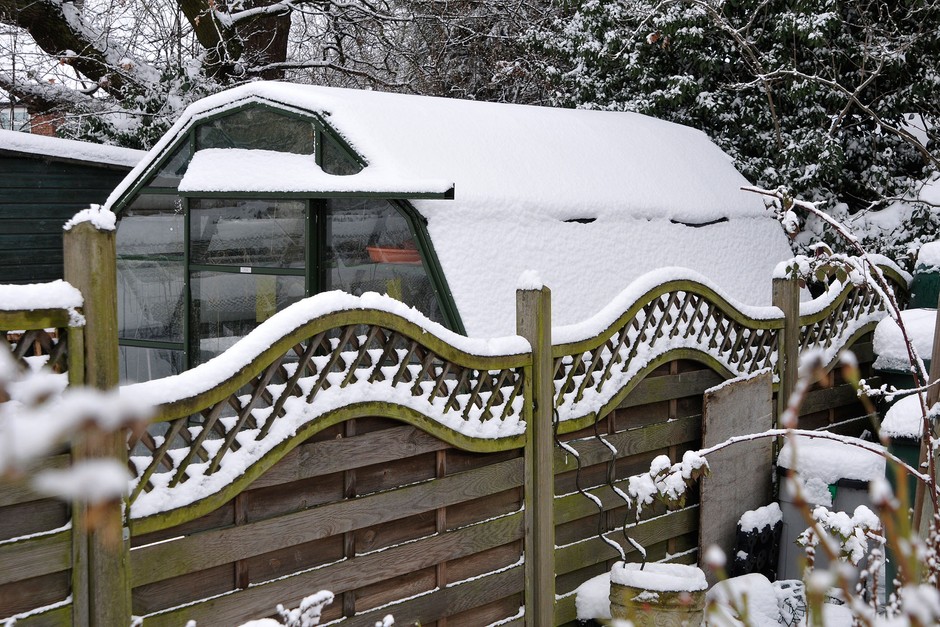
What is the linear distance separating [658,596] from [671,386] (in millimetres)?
→ 1338

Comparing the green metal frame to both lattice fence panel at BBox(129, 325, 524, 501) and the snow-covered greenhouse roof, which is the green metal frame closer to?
the snow-covered greenhouse roof

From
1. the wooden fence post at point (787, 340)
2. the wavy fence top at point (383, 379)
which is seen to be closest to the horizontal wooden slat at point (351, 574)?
the wavy fence top at point (383, 379)

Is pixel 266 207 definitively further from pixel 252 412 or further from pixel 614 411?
pixel 252 412

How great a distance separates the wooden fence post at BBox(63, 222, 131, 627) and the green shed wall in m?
6.84

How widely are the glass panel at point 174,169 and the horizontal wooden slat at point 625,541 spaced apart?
408 cm

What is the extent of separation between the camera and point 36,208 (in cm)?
902

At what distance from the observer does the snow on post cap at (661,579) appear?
4.21 meters

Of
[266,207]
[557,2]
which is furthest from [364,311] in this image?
[557,2]

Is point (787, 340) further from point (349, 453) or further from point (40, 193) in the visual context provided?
point (40, 193)

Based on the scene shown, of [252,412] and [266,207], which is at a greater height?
[266,207]

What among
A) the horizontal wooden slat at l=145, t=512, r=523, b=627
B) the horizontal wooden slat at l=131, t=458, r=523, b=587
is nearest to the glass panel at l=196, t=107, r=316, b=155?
the horizontal wooden slat at l=131, t=458, r=523, b=587

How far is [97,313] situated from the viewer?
273cm

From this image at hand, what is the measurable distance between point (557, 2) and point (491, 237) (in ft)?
20.2

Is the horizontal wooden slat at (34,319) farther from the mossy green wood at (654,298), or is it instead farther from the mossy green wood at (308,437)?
the mossy green wood at (654,298)
